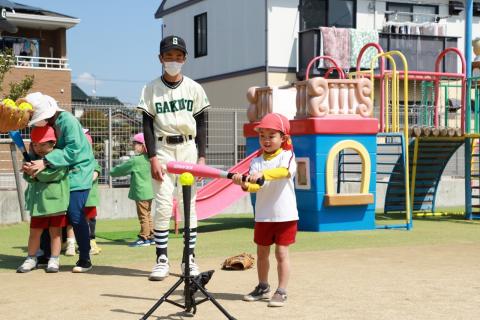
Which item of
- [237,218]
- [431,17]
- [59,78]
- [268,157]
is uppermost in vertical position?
[431,17]

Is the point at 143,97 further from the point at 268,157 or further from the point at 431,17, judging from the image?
the point at 431,17

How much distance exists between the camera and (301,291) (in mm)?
6145

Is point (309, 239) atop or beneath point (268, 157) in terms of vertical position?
beneath

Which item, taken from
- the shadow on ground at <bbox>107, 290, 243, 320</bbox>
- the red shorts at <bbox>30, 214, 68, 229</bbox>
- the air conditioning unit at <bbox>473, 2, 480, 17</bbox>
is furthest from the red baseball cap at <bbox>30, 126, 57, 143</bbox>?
the air conditioning unit at <bbox>473, 2, 480, 17</bbox>

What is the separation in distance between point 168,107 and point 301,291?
6.70 ft

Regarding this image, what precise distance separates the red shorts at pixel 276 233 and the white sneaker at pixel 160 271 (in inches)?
48.6

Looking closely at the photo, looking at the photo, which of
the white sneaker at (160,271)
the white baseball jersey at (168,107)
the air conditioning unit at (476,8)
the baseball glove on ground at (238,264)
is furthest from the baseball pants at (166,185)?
the air conditioning unit at (476,8)

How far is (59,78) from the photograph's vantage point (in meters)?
29.2

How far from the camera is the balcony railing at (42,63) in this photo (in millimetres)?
28656

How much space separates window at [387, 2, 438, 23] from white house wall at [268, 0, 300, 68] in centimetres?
379

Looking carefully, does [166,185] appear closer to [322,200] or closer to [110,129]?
[322,200]

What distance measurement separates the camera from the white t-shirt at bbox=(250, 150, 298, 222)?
5.76 m

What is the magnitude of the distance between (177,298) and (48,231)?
2.43 m

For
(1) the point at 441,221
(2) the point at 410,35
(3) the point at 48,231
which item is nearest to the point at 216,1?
(2) the point at 410,35
